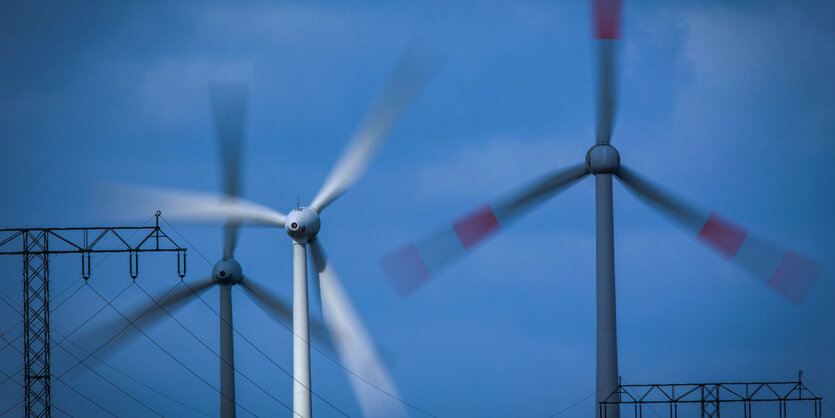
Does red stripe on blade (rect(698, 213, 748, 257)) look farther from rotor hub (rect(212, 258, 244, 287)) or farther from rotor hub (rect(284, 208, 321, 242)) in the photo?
rotor hub (rect(212, 258, 244, 287))

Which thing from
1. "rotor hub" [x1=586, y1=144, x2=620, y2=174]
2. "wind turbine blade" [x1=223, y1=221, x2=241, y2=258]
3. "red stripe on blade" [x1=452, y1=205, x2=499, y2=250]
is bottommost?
"red stripe on blade" [x1=452, y1=205, x2=499, y2=250]

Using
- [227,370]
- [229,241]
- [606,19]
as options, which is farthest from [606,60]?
[227,370]

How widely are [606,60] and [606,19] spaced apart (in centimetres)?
189

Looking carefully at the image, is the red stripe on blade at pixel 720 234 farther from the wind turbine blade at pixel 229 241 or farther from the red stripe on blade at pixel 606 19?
the wind turbine blade at pixel 229 241

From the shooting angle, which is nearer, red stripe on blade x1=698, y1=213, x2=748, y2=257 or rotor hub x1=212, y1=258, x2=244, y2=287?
red stripe on blade x1=698, y1=213, x2=748, y2=257

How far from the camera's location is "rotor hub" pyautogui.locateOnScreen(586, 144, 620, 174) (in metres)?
58.2

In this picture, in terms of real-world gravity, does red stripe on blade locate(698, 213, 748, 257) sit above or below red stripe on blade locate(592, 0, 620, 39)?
below

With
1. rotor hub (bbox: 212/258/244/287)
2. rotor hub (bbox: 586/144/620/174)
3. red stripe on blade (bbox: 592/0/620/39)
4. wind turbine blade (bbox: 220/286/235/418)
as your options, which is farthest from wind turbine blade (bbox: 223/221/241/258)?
red stripe on blade (bbox: 592/0/620/39)

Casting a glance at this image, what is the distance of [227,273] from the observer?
2768 inches

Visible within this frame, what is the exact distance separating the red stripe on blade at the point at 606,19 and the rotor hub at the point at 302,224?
47.5 ft

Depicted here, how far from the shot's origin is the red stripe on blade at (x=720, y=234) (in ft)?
183

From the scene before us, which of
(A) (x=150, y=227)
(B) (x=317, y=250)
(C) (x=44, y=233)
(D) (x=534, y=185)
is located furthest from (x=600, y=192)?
(C) (x=44, y=233)

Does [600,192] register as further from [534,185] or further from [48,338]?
[48,338]

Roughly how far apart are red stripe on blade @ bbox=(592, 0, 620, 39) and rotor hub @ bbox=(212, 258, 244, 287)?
24.2m
